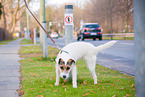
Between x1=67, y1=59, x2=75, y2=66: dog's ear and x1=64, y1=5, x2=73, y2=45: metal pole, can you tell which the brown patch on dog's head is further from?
x1=64, y1=5, x2=73, y2=45: metal pole

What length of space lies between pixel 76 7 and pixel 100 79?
5861 centimetres

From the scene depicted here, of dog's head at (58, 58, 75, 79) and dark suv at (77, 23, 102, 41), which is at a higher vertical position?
dark suv at (77, 23, 102, 41)

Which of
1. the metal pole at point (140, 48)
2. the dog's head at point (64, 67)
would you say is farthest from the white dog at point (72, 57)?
the metal pole at point (140, 48)

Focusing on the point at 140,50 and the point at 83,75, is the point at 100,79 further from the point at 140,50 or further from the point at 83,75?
the point at 140,50

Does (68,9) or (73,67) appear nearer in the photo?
(73,67)

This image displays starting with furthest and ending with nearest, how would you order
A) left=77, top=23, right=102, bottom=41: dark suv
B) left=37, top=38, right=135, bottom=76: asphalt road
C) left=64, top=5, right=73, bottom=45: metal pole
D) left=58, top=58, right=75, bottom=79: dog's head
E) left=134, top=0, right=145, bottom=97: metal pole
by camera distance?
1. left=77, top=23, right=102, bottom=41: dark suv
2. left=37, top=38, right=135, bottom=76: asphalt road
3. left=64, top=5, right=73, bottom=45: metal pole
4. left=58, top=58, right=75, bottom=79: dog's head
5. left=134, top=0, right=145, bottom=97: metal pole

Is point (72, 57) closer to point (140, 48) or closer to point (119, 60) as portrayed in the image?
point (140, 48)

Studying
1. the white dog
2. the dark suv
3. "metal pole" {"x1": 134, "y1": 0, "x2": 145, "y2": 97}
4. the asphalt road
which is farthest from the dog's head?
the dark suv

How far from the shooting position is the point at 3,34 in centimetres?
4047

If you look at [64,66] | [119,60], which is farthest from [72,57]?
[119,60]

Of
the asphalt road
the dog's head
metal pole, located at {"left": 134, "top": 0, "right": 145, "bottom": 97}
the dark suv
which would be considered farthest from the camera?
the dark suv

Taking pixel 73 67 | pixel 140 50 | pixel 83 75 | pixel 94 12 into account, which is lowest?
pixel 83 75

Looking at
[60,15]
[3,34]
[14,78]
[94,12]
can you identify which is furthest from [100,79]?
[60,15]

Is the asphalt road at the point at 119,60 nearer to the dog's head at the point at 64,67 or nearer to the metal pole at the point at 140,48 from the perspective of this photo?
the dog's head at the point at 64,67
